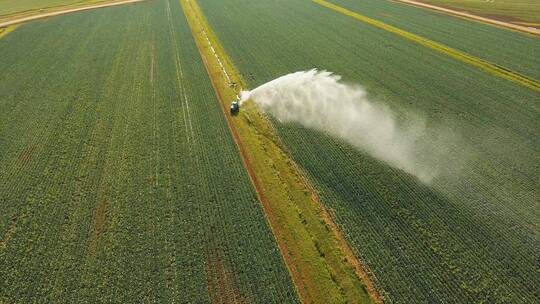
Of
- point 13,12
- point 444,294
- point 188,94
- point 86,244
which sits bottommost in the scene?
point 444,294

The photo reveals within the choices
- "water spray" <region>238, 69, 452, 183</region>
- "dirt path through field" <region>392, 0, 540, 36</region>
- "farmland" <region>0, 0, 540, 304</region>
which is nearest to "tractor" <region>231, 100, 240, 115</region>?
"farmland" <region>0, 0, 540, 304</region>

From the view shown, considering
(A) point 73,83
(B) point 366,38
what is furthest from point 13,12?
(B) point 366,38

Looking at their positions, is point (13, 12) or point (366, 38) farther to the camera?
point (13, 12)

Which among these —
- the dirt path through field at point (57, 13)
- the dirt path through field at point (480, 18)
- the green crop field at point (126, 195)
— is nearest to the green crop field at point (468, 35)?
the dirt path through field at point (480, 18)

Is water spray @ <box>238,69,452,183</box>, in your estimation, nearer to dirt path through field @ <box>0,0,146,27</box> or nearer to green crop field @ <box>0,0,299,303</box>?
green crop field @ <box>0,0,299,303</box>

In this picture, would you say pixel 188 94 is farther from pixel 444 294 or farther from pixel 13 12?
pixel 13 12

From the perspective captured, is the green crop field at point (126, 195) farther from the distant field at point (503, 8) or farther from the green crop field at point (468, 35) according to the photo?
the distant field at point (503, 8)
